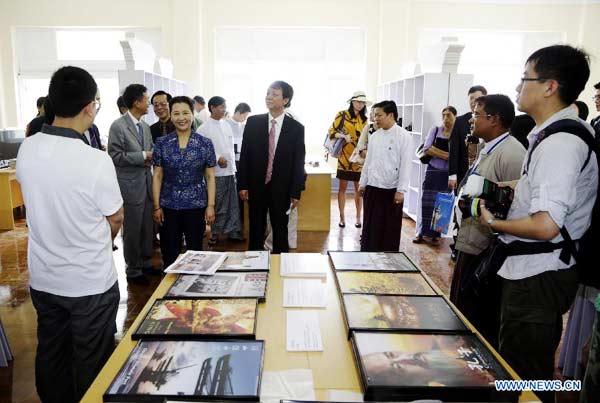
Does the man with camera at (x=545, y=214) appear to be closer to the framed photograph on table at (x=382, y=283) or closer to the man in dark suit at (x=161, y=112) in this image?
the framed photograph on table at (x=382, y=283)

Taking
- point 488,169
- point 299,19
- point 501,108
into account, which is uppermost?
point 299,19

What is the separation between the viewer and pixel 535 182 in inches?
55.7

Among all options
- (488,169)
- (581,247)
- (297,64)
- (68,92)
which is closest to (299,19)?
(297,64)

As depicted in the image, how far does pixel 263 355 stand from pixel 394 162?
112 inches

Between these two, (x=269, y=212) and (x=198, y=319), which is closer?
(x=198, y=319)

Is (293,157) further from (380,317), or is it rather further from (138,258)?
(380,317)

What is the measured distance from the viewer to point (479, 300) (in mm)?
2102

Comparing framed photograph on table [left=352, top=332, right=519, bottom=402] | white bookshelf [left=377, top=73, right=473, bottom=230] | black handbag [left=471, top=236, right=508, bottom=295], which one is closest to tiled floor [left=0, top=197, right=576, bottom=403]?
white bookshelf [left=377, top=73, right=473, bottom=230]

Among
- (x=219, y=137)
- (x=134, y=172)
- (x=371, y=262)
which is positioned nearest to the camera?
(x=371, y=262)

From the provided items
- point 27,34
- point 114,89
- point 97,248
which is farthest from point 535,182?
point 27,34

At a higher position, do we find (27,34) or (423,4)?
(423,4)

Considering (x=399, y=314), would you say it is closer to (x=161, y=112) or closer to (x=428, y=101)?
(x=161, y=112)

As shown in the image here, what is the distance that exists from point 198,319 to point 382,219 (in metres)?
2.75

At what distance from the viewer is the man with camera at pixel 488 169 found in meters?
2.09
